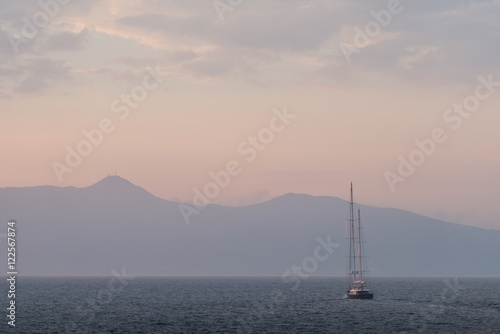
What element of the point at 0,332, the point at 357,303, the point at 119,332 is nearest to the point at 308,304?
the point at 357,303

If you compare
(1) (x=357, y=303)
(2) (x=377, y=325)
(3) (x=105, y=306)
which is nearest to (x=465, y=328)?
(2) (x=377, y=325)

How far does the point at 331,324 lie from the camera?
112 metres

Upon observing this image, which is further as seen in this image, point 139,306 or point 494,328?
point 139,306

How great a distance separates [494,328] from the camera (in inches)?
4230

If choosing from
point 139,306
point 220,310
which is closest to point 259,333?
point 220,310

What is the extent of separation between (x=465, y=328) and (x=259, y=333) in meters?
34.2

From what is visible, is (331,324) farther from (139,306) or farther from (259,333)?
(139,306)

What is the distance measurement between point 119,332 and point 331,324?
3467cm

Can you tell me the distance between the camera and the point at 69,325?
10994 centimetres

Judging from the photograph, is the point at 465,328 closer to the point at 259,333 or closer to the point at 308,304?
the point at 259,333

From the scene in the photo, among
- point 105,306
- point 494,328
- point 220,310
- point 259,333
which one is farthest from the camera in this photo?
point 105,306

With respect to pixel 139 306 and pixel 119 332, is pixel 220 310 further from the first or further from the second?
pixel 119 332

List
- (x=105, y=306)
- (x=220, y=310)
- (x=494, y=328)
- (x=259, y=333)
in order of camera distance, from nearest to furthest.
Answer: (x=259, y=333), (x=494, y=328), (x=220, y=310), (x=105, y=306)

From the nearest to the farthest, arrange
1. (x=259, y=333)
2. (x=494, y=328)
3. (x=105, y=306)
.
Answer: (x=259, y=333), (x=494, y=328), (x=105, y=306)
